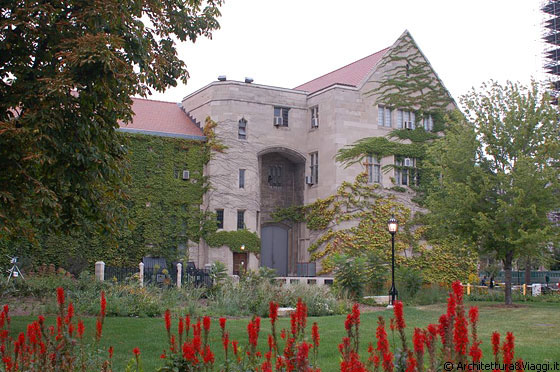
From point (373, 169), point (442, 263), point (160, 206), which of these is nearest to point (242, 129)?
point (160, 206)

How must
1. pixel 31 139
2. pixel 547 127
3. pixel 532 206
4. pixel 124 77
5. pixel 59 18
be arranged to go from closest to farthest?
1. pixel 31 139
2. pixel 124 77
3. pixel 59 18
4. pixel 532 206
5. pixel 547 127

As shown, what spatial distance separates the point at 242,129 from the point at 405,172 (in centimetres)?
1032

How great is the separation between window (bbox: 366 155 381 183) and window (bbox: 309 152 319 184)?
10.3ft

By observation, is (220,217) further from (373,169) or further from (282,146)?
(373,169)

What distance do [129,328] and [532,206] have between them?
49.3ft

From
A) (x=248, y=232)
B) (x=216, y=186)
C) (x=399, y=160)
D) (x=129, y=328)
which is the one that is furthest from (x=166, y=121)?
(x=129, y=328)

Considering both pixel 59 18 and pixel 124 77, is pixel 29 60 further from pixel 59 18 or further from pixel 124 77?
pixel 124 77

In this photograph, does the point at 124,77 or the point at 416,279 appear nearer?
the point at 124,77

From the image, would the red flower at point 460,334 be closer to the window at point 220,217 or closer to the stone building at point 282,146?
the stone building at point 282,146

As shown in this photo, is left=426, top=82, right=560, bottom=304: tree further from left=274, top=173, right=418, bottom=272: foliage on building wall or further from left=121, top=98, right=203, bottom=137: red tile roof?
left=121, top=98, right=203, bottom=137: red tile roof

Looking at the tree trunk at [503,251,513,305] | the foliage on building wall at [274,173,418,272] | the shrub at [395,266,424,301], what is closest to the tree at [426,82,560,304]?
the tree trunk at [503,251,513,305]

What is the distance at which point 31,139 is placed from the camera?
34.7 feet

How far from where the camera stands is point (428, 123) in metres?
38.6

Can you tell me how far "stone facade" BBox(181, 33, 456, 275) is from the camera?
117 ft
